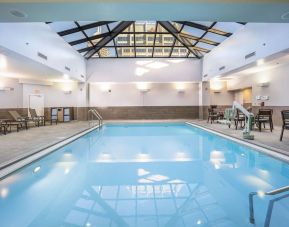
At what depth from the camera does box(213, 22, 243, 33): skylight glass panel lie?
9327mm

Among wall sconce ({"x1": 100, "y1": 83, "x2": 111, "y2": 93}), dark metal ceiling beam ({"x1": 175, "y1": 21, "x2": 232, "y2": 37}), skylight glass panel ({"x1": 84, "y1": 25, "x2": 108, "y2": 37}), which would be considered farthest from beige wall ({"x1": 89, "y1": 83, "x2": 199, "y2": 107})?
dark metal ceiling beam ({"x1": 175, "y1": 21, "x2": 232, "y2": 37})

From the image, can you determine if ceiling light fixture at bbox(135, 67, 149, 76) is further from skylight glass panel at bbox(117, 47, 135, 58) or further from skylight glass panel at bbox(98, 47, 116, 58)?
skylight glass panel at bbox(98, 47, 116, 58)

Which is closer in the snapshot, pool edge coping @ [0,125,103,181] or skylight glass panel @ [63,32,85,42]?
pool edge coping @ [0,125,103,181]

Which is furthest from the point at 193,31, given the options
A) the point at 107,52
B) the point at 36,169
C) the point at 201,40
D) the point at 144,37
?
the point at 36,169

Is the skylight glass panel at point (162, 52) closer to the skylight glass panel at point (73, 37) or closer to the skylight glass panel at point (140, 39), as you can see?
the skylight glass panel at point (140, 39)

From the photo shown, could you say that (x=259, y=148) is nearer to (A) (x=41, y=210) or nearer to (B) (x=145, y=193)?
(B) (x=145, y=193)

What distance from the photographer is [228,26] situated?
9664 mm

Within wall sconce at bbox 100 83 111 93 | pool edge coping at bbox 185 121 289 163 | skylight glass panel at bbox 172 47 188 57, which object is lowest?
pool edge coping at bbox 185 121 289 163

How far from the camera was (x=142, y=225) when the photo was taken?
238cm

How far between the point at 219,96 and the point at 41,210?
14.1m

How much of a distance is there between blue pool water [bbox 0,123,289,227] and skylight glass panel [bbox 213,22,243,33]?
5531mm

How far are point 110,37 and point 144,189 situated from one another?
10633 millimetres

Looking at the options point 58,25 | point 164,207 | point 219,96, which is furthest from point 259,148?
point 219,96

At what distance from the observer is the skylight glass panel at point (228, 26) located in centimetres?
933
